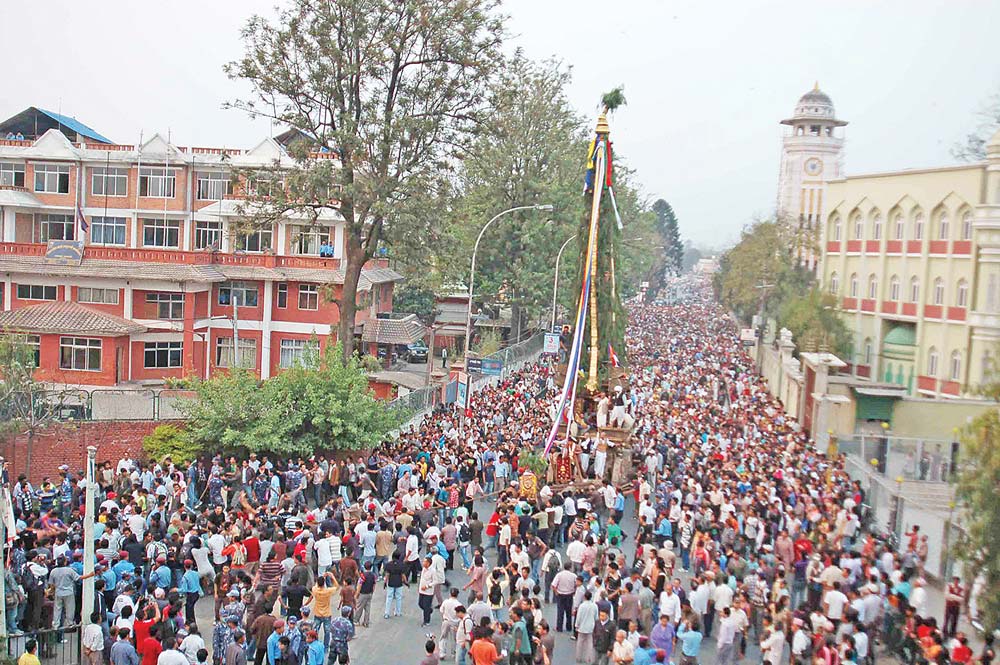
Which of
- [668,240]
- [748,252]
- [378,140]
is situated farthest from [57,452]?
[668,240]

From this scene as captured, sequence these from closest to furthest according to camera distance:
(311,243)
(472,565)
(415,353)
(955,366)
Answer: (472,565), (311,243), (955,366), (415,353)

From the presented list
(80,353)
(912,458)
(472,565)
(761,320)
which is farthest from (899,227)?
(472,565)

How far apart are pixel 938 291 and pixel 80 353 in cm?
3543

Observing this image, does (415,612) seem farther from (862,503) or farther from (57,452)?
(57,452)

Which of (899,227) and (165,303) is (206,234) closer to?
(165,303)

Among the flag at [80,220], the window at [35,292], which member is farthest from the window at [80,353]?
the flag at [80,220]

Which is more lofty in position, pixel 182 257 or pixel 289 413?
pixel 182 257

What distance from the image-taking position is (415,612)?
15.8 metres

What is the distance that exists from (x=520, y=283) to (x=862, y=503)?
2782 cm

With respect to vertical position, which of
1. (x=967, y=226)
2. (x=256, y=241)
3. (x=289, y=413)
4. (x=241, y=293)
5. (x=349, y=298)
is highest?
(x=967, y=226)

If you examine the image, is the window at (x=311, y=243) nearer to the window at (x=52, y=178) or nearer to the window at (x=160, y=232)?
the window at (x=160, y=232)

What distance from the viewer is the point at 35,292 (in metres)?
36.9

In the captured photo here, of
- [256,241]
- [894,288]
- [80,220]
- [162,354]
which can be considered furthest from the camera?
[894,288]

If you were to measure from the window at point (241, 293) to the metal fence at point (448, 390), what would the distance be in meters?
9.05
